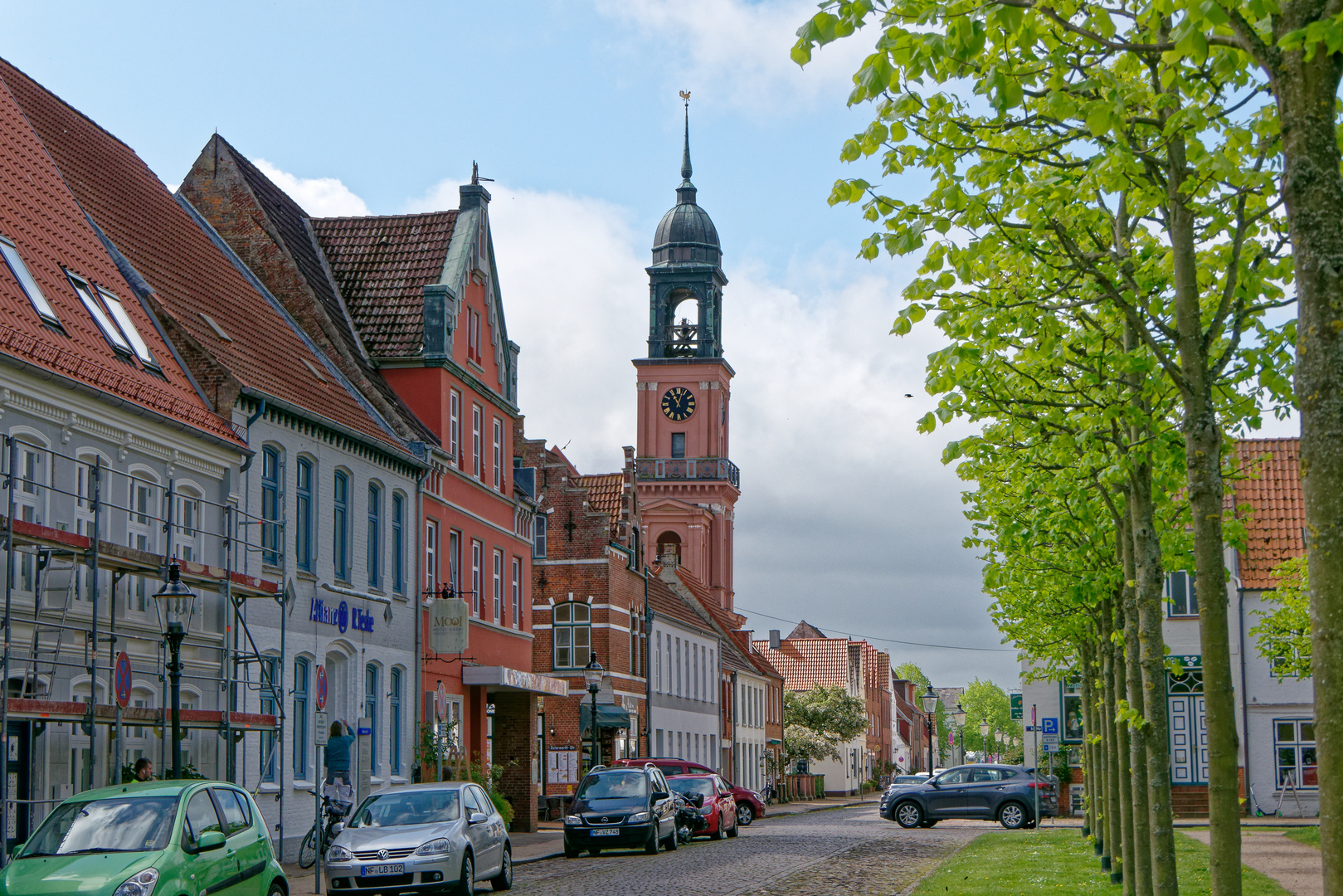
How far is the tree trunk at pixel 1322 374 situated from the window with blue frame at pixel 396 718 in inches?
1046

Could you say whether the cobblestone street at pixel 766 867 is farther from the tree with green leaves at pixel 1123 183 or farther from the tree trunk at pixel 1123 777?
the tree with green leaves at pixel 1123 183

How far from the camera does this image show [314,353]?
32719 millimetres

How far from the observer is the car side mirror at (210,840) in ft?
46.2

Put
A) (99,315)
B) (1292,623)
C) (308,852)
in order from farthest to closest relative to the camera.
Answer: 1. (1292,623)
2. (308,852)
3. (99,315)

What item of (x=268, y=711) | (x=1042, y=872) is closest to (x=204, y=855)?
(x=268, y=711)

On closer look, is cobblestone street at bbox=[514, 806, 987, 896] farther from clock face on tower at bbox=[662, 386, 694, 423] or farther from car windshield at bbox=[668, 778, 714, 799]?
clock face on tower at bbox=[662, 386, 694, 423]

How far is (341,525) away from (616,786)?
7105 millimetres

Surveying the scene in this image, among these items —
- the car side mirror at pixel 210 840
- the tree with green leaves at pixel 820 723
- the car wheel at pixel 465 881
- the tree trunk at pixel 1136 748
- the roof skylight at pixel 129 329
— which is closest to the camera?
the car side mirror at pixel 210 840

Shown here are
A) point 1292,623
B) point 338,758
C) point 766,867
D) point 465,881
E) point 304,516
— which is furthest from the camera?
point 1292,623

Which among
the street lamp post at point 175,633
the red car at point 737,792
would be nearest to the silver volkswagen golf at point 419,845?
the street lamp post at point 175,633

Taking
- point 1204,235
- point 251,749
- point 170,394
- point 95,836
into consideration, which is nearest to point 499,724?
point 251,749

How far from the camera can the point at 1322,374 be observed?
21.3 ft

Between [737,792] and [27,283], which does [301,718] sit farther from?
[737,792]

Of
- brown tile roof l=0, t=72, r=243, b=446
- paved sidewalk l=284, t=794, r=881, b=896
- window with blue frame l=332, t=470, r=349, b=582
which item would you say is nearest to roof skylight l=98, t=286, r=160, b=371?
brown tile roof l=0, t=72, r=243, b=446
